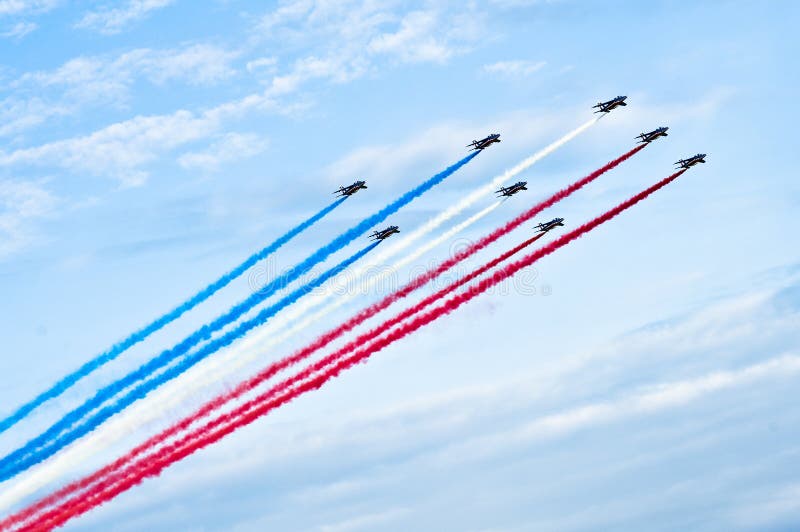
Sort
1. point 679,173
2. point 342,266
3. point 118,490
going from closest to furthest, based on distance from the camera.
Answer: point 118,490 < point 342,266 < point 679,173

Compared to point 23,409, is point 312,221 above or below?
above

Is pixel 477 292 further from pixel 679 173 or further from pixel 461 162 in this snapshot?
pixel 679 173

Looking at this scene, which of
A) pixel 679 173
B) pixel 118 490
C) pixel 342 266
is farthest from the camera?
pixel 679 173

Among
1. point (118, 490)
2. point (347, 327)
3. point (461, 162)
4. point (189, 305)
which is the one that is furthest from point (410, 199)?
point (118, 490)

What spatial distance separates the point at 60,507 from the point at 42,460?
4834mm

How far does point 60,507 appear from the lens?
413ft

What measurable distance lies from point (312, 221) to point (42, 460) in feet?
118

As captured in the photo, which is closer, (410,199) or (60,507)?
(60,507)

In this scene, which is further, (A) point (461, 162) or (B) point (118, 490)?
(A) point (461, 162)

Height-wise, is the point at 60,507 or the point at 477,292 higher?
the point at 477,292

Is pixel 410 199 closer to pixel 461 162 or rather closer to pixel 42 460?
pixel 461 162

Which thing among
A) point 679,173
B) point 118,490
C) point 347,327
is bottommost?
point 118,490

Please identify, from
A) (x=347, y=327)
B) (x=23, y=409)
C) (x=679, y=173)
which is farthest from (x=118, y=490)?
(x=679, y=173)

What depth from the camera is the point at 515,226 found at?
139 meters
